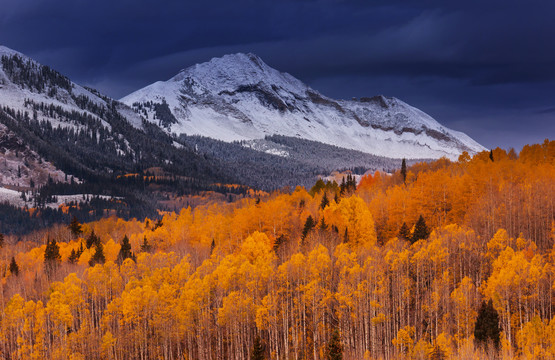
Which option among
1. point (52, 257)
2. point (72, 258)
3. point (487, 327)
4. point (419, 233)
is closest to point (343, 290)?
point (419, 233)

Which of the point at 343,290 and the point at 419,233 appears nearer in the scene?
the point at 343,290

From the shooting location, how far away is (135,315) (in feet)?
311

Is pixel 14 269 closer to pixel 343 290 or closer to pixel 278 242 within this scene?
pixel 278 242

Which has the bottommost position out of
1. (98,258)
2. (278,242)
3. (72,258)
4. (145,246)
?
A: (72,258)

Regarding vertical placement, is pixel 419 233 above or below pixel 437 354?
above

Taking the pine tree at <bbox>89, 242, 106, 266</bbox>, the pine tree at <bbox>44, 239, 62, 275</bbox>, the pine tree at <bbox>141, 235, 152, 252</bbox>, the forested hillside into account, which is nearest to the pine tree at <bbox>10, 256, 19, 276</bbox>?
the forested hillside

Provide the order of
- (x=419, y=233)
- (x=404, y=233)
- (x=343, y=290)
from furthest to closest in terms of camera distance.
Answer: (x=404, y=233) → (x=419, y=233) → (x=343, y=290)

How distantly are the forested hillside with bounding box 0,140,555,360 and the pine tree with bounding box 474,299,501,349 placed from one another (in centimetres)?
16

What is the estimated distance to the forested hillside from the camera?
75312 mm

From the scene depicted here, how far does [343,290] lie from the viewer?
84.9 meters

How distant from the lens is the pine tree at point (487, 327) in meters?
68.1

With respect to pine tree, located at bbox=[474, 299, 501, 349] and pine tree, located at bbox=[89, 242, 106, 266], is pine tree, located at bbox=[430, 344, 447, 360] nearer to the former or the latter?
pine tree, located at bbox=[474, 299, 501, 349]

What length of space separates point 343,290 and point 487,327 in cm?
2218

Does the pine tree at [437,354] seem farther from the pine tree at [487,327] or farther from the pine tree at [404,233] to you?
the pine tree at [404,233]
